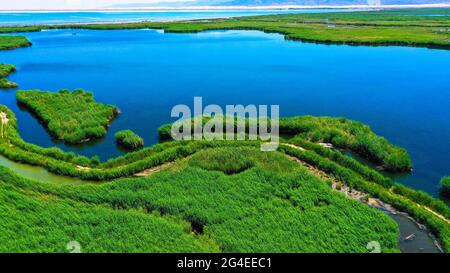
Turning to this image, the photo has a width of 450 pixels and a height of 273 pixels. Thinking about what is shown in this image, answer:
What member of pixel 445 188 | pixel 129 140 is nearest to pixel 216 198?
pixel 129 140

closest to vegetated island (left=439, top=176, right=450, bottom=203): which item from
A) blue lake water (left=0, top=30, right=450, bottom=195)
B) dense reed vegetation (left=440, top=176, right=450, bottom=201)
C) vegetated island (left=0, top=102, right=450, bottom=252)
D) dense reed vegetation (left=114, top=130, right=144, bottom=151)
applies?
dense reed vegetation (left=440, top=176, right=450, bottom=201)

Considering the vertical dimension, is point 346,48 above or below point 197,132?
above

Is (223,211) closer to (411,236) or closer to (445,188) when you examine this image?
(411,236)

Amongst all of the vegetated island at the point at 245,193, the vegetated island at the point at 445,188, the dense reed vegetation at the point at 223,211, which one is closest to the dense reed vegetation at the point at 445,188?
the vegetated island at the point at 445,188
